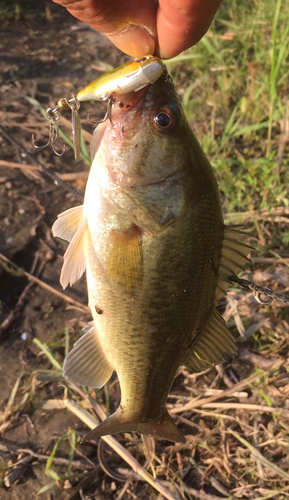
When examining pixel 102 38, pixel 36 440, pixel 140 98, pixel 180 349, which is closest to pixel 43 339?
pixel 36 440

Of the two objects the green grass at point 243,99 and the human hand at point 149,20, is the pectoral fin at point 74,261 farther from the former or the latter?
the green grass at point 243,99

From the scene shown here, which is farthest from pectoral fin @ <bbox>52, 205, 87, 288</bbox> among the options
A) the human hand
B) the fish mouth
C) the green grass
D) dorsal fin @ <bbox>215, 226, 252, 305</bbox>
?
the green grass

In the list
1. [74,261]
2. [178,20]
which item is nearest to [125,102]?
[178,20]

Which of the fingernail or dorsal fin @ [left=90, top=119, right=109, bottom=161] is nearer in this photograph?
the fingernail

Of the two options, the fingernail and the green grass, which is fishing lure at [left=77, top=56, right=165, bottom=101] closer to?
the fingernail

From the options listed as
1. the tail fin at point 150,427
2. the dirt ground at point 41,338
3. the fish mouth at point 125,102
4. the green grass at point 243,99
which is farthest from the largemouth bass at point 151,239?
the green grass at point 243,99
